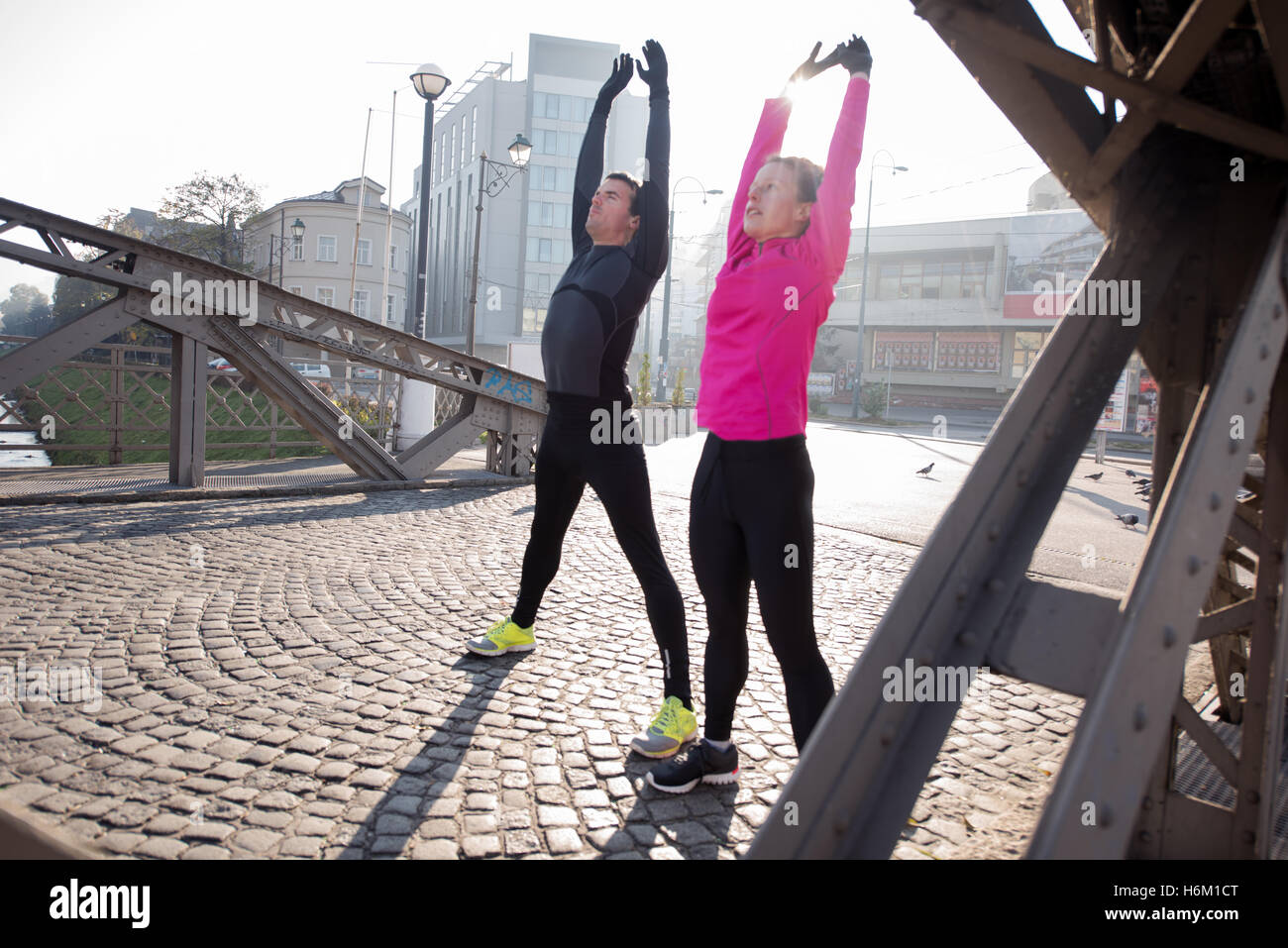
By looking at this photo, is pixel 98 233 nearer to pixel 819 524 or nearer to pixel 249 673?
pixel 249 673

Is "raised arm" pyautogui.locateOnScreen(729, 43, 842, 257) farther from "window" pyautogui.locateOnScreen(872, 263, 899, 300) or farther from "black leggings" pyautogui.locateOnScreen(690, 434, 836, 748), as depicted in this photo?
"window" pyautogui.locateOnScreen(872, 263, 899, 300)

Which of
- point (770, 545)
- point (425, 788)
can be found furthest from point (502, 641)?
point (770, 545)

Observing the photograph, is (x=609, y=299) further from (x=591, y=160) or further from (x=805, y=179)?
(x=805, y=179)

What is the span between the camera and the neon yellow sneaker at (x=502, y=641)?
12.6 feet

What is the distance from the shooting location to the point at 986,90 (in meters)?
1.96

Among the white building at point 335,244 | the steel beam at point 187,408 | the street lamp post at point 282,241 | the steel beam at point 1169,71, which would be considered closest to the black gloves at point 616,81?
the steel beam at point 1169,71

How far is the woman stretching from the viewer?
2.22 m

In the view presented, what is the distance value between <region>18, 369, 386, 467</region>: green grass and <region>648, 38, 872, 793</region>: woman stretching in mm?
8420

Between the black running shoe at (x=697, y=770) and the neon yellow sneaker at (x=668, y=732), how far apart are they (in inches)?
5.6

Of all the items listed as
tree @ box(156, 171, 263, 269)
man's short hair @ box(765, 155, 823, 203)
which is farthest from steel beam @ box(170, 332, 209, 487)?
tree @ box(156, 171, 263, 269)

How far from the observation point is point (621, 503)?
313 centimetres

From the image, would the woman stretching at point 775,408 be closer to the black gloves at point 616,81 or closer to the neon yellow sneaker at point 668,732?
the neon yellow sneaker at point 668,732
